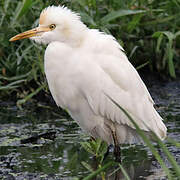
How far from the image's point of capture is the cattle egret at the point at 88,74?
A: 4613 millimetres

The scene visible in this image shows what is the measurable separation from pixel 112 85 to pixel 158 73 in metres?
2.68

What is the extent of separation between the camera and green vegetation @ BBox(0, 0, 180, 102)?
6.45 m

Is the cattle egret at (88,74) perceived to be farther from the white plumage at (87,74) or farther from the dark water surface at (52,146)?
the dark water surface at (52,146)

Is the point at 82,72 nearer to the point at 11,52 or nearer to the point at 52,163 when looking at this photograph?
the point at 52,163

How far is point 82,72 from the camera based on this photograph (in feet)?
14.9

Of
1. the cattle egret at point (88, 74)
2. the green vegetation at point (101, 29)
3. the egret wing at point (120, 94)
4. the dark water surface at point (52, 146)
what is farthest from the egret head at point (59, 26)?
the green vegetation at point (101, 29)

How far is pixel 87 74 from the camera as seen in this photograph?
457 cm

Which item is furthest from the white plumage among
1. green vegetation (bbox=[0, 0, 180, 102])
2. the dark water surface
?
green vegetation (bbox=[0, 0, 180, 102])

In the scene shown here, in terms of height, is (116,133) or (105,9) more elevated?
(105,9)

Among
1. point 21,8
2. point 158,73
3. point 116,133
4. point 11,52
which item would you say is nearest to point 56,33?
point 116,133

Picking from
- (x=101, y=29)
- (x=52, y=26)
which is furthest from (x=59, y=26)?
(x=101, y=29)

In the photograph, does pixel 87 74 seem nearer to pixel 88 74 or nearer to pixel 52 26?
pixel 88 74

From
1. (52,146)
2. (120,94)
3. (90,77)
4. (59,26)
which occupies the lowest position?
(52,146)

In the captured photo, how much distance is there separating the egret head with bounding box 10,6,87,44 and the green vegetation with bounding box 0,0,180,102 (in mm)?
1552
